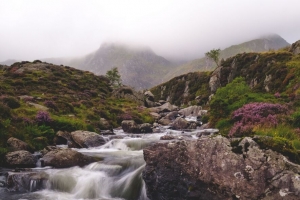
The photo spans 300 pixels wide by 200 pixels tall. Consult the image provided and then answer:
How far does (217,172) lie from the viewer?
1000 centimetres

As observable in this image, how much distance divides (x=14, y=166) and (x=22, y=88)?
1431 inches

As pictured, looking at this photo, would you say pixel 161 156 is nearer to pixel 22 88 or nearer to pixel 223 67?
pixel 22 88

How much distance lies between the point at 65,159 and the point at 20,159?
2.88 metres

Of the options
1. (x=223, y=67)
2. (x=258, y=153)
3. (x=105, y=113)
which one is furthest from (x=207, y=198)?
(x=223, y=67)

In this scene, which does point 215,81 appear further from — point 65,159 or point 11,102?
point 65,159

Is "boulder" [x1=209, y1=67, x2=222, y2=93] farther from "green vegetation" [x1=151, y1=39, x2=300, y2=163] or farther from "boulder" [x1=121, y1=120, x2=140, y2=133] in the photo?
"boulder" [x1=121, y1=120, x2=140, y2=133]

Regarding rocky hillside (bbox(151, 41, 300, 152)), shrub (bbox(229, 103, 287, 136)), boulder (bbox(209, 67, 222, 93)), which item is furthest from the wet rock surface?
boulder (bbox(209, 67, 222, 93))

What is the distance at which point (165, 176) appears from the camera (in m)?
11.1

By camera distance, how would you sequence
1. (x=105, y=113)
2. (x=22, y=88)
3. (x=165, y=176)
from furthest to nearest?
(x=22, y=88) < (x=105, y=113) < (x=165, y=176)

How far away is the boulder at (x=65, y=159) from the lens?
15.7m

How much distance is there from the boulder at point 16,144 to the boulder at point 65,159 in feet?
10.0

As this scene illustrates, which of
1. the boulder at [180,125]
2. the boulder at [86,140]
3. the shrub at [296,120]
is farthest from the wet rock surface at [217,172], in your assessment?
the boulder at [180,125]

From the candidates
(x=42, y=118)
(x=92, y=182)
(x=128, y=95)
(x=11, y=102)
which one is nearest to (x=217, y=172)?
(x=92, y=182)

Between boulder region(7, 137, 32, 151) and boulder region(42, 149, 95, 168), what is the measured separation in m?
3.05
